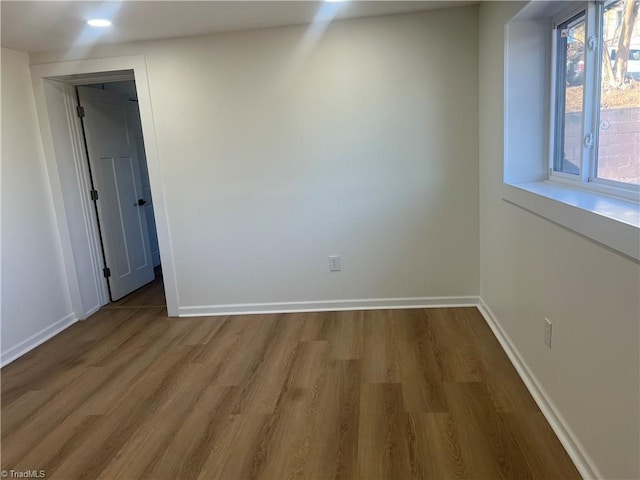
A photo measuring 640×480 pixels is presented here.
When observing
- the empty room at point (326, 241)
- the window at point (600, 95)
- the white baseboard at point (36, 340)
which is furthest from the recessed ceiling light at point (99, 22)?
the window at point (600, 95)

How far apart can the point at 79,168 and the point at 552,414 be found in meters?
3.93

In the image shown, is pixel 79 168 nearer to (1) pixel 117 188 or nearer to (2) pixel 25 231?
(1) pixel 117 188

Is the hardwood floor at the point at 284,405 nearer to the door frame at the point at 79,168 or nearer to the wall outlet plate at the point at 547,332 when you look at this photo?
the wall outlet plate at the point at 547,332

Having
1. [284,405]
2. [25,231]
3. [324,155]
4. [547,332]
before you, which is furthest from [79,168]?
[547,332]

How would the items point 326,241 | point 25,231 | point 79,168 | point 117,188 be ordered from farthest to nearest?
point 117,188 < point 79,168 < point 326,241 < point 25,231

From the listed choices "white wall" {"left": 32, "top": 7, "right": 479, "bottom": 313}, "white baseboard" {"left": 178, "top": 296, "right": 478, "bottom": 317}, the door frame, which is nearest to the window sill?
"white wall" {"left": 32, "top": 7, "right": 479, "bottom": 313}

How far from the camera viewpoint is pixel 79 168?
3.85 meters

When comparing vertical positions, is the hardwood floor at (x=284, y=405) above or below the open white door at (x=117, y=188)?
below

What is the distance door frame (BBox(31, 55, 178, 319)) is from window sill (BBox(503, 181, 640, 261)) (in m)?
2.65

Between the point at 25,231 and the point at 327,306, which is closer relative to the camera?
the point at 25,231

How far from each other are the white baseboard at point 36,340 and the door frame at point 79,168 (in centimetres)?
13

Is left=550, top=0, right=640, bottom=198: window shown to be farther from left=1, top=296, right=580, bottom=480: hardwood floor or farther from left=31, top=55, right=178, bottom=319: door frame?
left=31, top=55, right=178, bottom=319: door frame

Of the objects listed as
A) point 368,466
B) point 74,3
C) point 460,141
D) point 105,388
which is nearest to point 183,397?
point 105,388

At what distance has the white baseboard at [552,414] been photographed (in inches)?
66.0
